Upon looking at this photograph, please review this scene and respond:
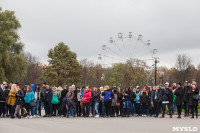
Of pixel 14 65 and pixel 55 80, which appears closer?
pixel 14 65

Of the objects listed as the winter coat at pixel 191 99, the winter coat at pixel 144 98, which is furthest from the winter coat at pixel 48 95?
the winter coat at pixel 191 99

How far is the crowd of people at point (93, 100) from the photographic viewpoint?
62.1 ft

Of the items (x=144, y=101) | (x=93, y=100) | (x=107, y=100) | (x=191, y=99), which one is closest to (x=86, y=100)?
(x=93, y=100)

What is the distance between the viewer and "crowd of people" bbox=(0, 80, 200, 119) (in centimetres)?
1894

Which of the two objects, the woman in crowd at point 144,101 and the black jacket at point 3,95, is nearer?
the black jacket at point 3,95

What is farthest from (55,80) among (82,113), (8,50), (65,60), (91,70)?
(82,113)

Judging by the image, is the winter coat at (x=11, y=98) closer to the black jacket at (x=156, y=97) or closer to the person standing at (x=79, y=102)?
the person standing at (x=79, y=102)

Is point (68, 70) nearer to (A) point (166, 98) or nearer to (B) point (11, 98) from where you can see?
(B) point (11, 98)

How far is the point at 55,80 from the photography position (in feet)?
228

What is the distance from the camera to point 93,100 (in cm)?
2064

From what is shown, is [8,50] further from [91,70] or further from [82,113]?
[91,70]

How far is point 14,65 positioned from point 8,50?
116 inches

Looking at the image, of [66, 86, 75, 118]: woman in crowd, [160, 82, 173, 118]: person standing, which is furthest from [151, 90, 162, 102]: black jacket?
[66, 86, 75, 118]: woman in crowd
